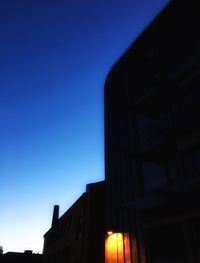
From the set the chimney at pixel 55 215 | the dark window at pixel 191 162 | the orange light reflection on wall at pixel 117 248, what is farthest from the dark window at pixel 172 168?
the chimney at pixel 55 215

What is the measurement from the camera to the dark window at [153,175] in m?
12.3

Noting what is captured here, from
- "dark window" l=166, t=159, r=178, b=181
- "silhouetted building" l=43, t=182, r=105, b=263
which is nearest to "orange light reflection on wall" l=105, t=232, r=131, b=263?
"dark window" l=166, t=159, r=178, b=181

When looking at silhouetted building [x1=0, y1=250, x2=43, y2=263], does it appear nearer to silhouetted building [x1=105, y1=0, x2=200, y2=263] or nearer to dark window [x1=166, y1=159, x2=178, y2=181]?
silhouetted building [x1=105, y1=0, x2=200, y2=263]

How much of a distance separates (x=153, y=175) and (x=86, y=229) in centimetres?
987

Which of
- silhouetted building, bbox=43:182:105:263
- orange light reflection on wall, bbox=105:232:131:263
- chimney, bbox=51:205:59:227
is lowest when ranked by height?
orange light reflection on wall, bbox=105:232:131:263

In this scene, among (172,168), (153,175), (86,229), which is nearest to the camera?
(172,168)

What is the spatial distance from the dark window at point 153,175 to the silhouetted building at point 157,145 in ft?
0.16

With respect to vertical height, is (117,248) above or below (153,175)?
below

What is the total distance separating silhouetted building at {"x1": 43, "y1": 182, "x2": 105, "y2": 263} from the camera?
19.7m

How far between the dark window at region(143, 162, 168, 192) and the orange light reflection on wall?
2.53m

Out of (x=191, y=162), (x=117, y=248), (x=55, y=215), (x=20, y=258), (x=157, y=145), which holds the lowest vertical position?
(x=117, y=248)

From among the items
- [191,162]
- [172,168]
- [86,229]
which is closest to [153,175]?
[172,168]

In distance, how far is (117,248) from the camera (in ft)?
42.6

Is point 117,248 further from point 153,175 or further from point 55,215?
point 55,215
